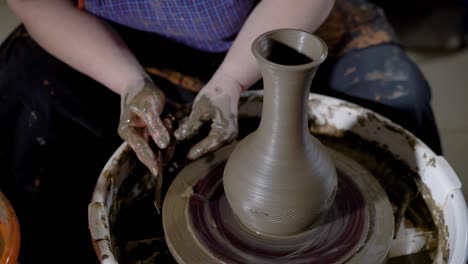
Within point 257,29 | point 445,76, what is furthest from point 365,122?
point 445,76

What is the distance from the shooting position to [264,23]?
1337 mm

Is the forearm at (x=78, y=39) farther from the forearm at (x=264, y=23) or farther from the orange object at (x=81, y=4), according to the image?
the forearm at (x=264, y=23)

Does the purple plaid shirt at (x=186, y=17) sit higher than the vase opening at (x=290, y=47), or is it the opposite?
the vase opening at (x=290, y=47)

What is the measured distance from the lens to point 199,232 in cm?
111

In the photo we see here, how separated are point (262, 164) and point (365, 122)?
0.49 m

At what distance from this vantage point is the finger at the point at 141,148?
1203 mm

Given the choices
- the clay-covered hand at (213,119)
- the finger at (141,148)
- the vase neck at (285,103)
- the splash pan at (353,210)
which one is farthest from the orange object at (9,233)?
the vase neck at (285,103)

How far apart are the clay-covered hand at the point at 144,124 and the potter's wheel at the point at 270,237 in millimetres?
89

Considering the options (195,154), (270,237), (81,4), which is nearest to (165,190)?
(195,154)

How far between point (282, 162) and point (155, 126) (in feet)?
1.15

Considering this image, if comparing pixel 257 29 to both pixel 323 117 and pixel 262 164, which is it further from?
pixel 262 164

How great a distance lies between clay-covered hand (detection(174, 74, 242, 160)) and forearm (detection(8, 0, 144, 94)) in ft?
0.80

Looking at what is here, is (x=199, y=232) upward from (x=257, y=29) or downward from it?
downward

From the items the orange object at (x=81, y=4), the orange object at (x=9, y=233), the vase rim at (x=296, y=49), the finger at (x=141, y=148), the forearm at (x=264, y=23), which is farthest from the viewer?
the orange object at (x=81, y=4)
